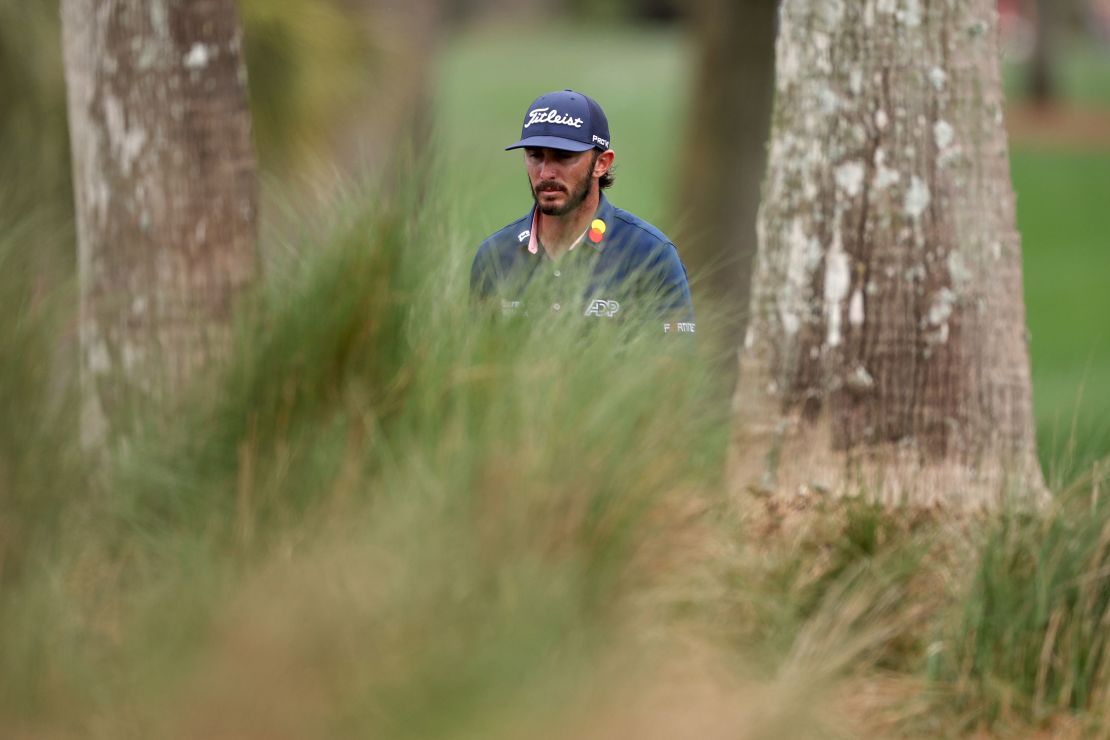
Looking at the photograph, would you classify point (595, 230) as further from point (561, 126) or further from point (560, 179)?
point (561, 126)

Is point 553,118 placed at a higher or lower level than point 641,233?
higher

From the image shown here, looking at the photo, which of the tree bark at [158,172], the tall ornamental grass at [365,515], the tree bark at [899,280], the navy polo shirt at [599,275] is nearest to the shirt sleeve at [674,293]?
the navy polo shirt at [599,275]

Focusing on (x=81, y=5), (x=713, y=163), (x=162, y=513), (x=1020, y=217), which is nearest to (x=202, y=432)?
(x=162, y=513)

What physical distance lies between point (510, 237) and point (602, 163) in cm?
33

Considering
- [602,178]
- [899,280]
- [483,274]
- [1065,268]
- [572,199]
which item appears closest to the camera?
[483,274]

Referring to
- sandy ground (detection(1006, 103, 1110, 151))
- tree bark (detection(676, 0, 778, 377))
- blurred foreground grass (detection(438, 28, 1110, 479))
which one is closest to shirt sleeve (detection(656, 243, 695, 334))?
blurred foreground grass (detection(438, 28, 1110, 479))

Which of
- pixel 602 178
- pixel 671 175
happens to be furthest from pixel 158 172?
pixel 671 175

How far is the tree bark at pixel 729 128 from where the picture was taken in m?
12.0

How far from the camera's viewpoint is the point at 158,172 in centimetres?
558

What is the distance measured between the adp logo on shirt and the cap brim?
1.33 ft

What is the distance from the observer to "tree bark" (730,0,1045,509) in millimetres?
5371

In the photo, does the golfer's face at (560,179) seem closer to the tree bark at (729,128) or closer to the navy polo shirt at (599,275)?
the navy polo shirt at (599,275)

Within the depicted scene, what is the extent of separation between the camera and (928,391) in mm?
5363

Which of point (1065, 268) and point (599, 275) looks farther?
point (1065, 268)
